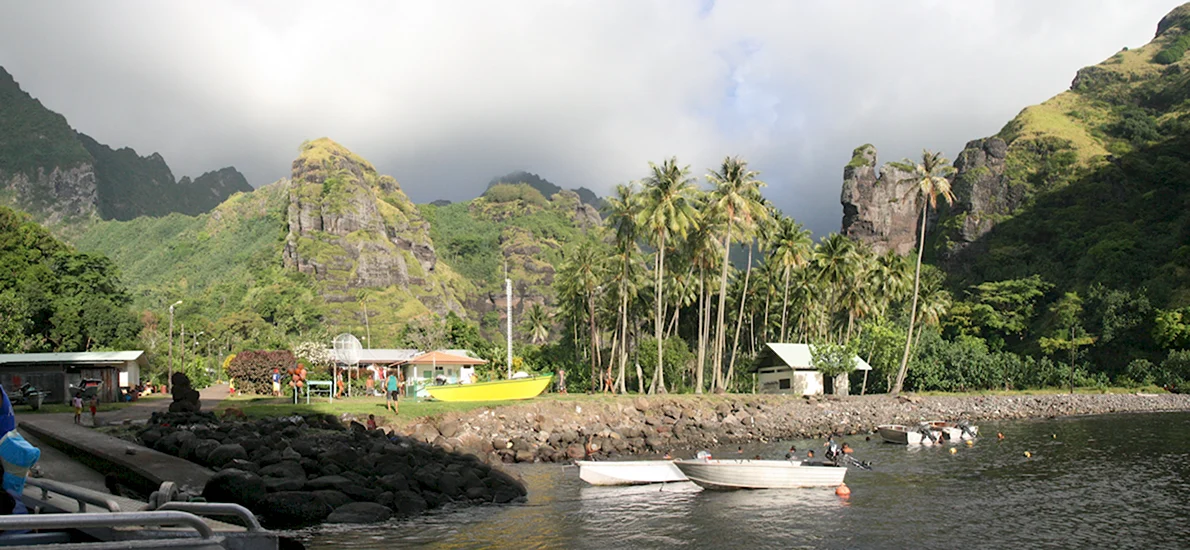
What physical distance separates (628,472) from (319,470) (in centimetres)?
1199

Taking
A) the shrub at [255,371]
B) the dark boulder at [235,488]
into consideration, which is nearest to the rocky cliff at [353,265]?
the shrub at [255,371]

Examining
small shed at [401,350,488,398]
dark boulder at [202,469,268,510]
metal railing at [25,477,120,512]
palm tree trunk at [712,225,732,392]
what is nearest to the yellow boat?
small shed at [401,350,488,398]

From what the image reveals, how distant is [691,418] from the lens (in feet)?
165

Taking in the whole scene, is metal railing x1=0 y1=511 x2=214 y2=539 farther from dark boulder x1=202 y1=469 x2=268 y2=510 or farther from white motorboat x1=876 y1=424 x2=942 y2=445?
white motorboat x1=876 y1=424 x2=942 y2=445

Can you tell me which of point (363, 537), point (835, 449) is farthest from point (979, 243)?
point (363, 537)

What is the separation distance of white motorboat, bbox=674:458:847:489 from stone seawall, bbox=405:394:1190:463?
8372 millimetres

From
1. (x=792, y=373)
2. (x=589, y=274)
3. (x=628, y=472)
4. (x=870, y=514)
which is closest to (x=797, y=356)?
(x=792, y=373)

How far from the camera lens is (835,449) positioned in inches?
1305

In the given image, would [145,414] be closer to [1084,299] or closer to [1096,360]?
[1096,360]

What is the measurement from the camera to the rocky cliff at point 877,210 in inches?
7411

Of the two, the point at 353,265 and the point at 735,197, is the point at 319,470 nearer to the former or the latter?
the point at 735,197

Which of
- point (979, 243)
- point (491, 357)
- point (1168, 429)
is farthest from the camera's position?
point (979, 243)

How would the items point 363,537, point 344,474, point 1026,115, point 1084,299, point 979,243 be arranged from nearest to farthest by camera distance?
point 363,537 → point 344,474 → point 1084,299 → point 979,243 → point 1026,115

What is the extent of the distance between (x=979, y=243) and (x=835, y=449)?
151m
